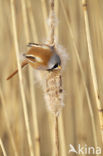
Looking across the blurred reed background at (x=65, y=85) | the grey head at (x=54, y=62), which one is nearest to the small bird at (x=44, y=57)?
the grey head at (x=54, y=62)

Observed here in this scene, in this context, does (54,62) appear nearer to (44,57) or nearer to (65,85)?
(44,57)

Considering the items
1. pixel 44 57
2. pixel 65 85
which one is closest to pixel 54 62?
pixel 44 57

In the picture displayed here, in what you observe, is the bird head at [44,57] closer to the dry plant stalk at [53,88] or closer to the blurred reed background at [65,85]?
the dry plant stalk at [53,88]

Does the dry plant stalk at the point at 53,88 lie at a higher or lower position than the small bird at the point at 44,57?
lower

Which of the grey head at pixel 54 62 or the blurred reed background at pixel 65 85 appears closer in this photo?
the grey head at pixel 54 62

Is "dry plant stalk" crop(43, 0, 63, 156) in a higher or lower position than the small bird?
lower

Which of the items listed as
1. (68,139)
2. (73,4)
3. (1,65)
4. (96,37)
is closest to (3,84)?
(1,65)

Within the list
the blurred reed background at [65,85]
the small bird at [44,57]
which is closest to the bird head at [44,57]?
the small bird at [44,57]

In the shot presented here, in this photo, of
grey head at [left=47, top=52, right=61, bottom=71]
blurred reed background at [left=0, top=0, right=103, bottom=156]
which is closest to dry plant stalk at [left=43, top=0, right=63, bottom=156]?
grey head at [left=47, top=52, right=61, bottom=71]

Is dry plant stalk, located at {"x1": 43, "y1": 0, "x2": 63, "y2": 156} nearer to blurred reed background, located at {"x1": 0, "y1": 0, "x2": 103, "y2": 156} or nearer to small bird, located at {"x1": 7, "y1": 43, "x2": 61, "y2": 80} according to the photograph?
small bird, located at {"x1": 7, "y1": 43, "x2": 61, "y2": 80}

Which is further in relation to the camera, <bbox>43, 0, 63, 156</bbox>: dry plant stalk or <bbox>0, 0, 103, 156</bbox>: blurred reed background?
<bbox>0, 0, 103, 156</bbox>: blurred reed background

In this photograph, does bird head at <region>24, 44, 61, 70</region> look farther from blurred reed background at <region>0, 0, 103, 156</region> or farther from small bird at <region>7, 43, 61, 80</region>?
blurred reed background at <region>0, 0, 103, 156</region>
